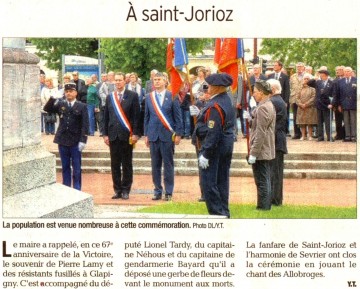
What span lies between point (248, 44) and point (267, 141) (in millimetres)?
20719

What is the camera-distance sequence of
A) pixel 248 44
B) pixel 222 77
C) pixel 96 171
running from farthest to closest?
pixel 248 44, pixel 96 171, pixel 222 77

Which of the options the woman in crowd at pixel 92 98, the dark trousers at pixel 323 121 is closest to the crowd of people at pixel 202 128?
the dark trousers at pixel 323 121

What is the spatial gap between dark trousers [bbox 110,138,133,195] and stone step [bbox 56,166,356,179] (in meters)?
2.20

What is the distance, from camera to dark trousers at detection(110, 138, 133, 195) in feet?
34.8

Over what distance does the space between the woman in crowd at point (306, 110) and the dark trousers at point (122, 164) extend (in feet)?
16.2

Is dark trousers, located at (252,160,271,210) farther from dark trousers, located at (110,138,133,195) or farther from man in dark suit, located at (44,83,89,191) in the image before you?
man in dark suit, located at (44,83,89,191)

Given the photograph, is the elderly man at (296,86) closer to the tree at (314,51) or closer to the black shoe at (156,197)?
the tree at (314,51)

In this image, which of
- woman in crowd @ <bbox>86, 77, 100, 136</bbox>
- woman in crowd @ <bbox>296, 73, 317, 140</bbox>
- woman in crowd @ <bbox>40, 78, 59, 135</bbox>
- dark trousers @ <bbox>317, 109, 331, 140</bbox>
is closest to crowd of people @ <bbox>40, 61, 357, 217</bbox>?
dark trousers @ <bbox>317, 109, 331, 140</bbox>
